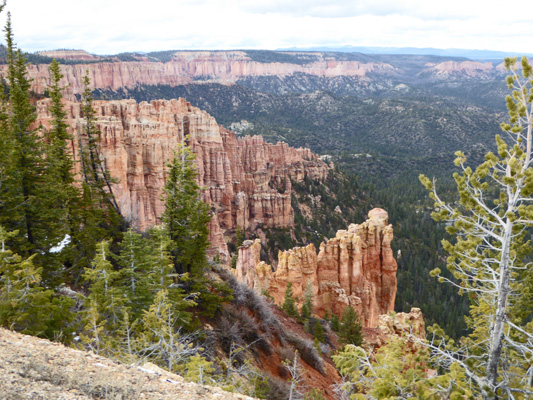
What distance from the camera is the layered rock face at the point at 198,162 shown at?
40.2 metres

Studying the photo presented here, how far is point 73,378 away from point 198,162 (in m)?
50.2

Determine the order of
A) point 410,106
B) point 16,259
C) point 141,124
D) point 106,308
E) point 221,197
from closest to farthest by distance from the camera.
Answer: point 16,259
point 106,308
point 141,124
point 221,197
point 410,106

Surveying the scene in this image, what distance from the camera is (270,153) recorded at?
3216 inches

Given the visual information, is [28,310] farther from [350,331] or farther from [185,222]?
[350,331]

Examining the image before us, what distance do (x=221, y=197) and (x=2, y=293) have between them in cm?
5026

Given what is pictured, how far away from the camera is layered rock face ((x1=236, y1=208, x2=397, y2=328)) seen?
111 feet

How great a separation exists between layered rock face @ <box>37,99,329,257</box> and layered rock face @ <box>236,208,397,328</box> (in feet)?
28.3

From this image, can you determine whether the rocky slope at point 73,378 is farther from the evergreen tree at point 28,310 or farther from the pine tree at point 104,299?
the pine tree at point 104,299

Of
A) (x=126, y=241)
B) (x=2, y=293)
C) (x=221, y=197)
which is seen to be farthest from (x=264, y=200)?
(x=2, y=293)

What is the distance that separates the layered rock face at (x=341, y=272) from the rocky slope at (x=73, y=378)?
22589mm

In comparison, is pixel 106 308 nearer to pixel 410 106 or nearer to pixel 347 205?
pixel 347 205

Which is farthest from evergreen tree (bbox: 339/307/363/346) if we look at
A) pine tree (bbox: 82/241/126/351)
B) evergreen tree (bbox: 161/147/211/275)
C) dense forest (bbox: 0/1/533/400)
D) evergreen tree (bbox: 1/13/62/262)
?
evergreen tree (bbox: 1/13/62/262)

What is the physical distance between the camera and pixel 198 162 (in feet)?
185

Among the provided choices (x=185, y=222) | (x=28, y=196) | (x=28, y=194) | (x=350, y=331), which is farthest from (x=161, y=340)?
(x=350, y=331)
